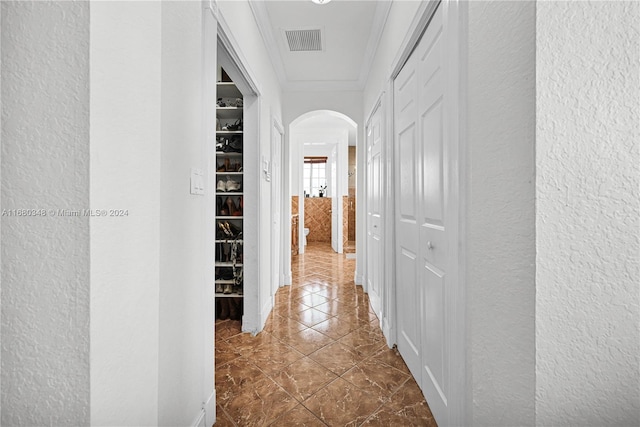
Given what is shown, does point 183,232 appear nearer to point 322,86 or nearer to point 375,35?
point 375,35

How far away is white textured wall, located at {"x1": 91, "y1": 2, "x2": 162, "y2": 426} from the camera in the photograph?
26.5 inches

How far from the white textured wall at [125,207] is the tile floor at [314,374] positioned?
0.80 m

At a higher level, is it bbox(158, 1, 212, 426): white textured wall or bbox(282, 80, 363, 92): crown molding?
bbox(282, 80, 363, 92): crown molding

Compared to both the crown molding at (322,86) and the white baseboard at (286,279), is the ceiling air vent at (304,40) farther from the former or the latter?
the white baseboard at (286,279)

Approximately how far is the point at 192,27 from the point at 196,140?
46cm

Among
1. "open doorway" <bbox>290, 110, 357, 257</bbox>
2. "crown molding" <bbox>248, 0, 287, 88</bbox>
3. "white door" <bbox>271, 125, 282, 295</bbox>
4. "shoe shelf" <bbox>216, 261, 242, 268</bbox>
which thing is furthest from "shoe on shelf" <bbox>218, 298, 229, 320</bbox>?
"open doorway" <bbox>290, 110, 357, 257</bbox>

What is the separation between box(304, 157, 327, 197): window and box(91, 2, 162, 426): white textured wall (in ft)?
25.4

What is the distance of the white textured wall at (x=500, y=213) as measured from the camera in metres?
0.73

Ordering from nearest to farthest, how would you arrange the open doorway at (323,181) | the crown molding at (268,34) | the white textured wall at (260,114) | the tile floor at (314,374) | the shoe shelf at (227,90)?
the tile floor at (314,374) < the white textured wall at (260,114) < the crown molding at (268,34) < the shoe shelf at (227,90) < the open doorway at (323,181)

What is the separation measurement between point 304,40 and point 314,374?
9.38 feet

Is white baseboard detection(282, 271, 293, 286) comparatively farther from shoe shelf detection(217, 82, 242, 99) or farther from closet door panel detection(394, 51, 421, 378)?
shoe shelf detection(217, 82, 242, 99)

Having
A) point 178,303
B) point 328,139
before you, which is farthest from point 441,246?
point 328,139

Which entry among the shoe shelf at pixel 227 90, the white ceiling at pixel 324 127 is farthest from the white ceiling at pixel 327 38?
the white ceiling at pixel 324 127

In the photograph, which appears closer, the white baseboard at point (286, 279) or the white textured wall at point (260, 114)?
the white textured wall at point (260, 114)
